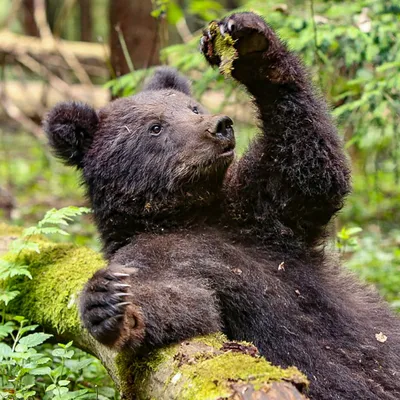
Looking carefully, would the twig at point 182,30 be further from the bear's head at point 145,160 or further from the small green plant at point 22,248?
the small green plant at point 22,248

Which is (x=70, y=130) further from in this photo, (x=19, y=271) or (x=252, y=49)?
(x=252, y=49)

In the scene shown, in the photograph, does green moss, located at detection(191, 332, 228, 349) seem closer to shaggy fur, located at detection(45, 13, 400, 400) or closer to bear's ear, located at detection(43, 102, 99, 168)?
shaggy fur, located at detection(45, 13, 400, 400)

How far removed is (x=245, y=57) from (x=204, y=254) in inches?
45.7

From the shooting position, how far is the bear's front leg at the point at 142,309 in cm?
282

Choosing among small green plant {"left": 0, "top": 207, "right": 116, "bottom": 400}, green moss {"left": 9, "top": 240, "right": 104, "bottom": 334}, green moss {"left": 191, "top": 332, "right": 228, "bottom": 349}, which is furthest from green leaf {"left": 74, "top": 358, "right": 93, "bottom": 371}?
green moss {"left": 191, "top": 332, "right": 228, "bottom": 349}

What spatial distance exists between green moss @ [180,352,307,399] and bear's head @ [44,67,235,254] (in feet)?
4.49

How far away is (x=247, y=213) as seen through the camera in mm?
3877

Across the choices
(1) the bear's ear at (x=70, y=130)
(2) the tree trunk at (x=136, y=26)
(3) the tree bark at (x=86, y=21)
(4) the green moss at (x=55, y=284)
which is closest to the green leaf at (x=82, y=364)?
(4) the green moss at (x=55, y=284)

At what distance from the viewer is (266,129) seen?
3818mm

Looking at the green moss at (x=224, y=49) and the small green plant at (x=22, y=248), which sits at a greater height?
the green moss at (x=224, y=49)

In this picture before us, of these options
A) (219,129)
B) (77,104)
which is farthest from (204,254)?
(77,104)

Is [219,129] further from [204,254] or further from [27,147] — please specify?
[27,147]

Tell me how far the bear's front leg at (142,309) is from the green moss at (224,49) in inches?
47.8

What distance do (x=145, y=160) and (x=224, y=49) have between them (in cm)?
85
